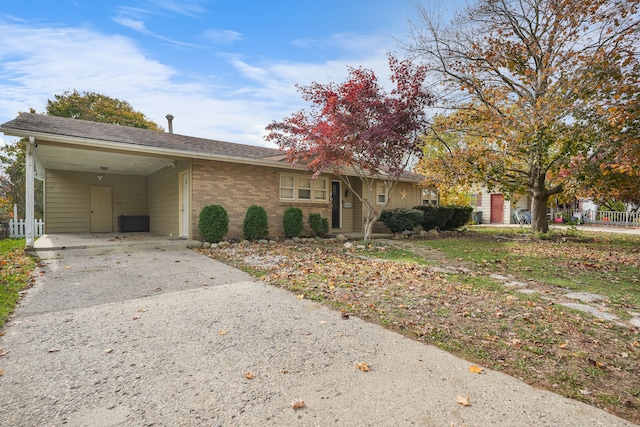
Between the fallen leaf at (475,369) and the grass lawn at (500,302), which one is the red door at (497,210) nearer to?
the grass lawn at (500,302)

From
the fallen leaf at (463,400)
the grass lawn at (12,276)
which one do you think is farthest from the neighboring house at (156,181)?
the fallen leaf at (463,400)

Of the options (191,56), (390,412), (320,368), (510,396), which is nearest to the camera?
(390,412)

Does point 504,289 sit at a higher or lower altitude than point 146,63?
lower

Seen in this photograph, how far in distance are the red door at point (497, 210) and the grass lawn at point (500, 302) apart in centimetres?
1665

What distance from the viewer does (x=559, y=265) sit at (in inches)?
294

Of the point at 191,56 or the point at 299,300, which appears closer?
the point at 299,300

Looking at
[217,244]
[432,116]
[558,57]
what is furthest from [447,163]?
[217,244]

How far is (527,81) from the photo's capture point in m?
11.1

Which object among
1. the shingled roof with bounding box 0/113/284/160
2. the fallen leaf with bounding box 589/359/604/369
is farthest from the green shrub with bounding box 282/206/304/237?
the fallen leaf with bounding box 589/359/604/369

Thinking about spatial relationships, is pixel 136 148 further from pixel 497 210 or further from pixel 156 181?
pixel 497 210

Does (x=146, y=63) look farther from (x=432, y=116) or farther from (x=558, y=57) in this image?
(x=558, y=57)

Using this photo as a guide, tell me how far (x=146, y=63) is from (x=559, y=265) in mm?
12436

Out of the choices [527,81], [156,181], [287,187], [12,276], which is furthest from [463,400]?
[156,181]

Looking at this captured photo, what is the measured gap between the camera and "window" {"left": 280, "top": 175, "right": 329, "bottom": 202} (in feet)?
40.4
